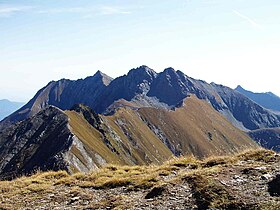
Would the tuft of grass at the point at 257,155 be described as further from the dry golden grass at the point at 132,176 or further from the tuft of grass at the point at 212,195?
the tuft of grass at the point at 212,195

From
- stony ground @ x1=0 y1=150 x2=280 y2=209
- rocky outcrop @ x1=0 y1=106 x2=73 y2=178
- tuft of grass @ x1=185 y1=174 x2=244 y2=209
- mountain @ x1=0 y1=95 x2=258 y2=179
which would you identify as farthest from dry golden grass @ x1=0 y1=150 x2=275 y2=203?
rocky outcrop @ x1=0 y1=106 x2=73 y2=178

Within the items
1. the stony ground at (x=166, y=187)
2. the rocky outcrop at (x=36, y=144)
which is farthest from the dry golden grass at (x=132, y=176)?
the rocky outcrop at (x=36, y=144)

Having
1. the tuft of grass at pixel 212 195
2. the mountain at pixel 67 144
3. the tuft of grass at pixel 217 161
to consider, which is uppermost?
the tuft of grass at pixel 212 195

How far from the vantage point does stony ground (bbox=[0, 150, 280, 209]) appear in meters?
A: 12.1

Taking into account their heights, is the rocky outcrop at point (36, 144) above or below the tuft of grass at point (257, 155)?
below

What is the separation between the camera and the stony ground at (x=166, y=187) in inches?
477

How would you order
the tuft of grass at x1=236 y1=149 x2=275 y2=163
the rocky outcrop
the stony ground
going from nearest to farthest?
the stony ground → the tuft of grass at x1=236 y1=149 x2=275 y2=163 → the rocky outcrop

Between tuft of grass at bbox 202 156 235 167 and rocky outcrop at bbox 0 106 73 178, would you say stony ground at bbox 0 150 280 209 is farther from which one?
rocky outcrop at bbox 0 106 73 178

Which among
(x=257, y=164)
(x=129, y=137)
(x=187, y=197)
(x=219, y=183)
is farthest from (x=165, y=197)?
(x=129, y=137)

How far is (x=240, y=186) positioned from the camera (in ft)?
42.9

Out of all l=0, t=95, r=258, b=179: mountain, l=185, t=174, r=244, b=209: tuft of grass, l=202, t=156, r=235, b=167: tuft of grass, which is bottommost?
l=0, t=95, r=258, b=179: mountain

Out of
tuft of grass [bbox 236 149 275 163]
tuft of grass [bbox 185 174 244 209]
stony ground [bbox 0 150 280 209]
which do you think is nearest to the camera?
tuft of grass [bbox 185 174 244 209]

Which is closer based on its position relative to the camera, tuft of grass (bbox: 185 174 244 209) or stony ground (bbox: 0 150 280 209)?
tuft of grass (bbox: 185 174 244 209)

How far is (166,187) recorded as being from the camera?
45.1 feet
